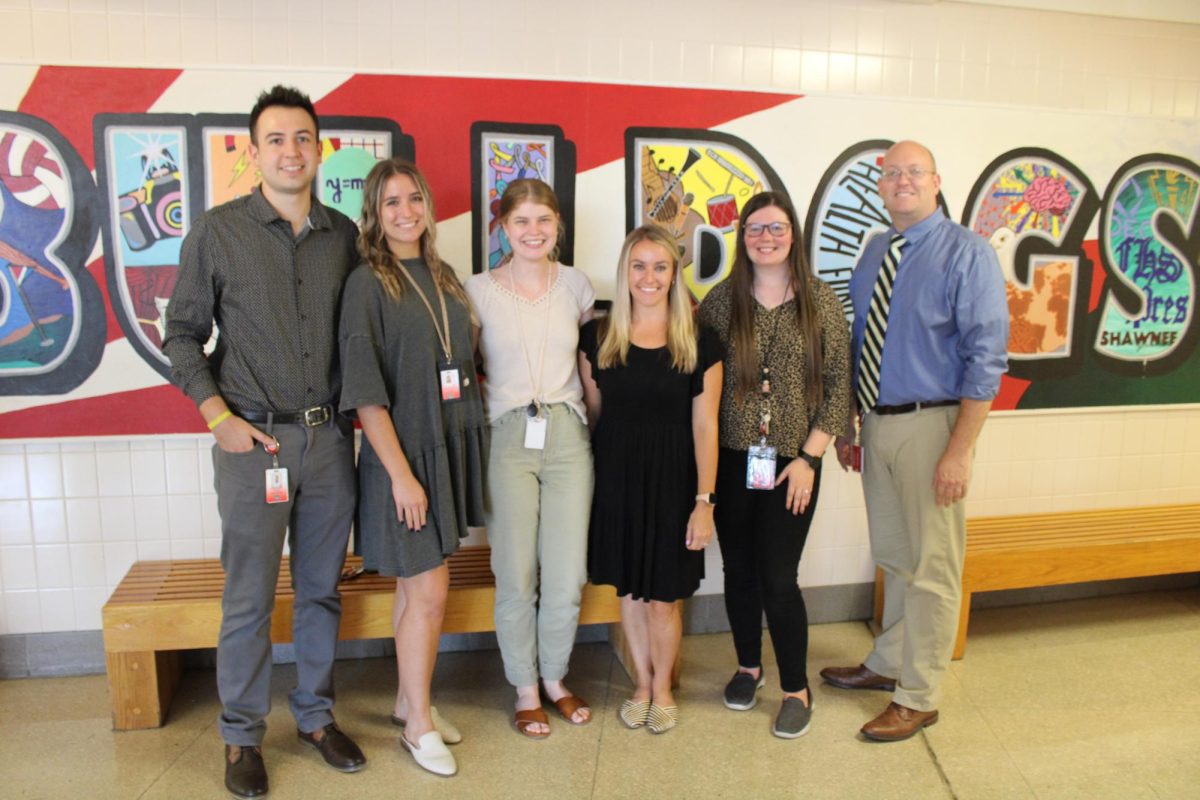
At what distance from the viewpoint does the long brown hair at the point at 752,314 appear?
106 inches

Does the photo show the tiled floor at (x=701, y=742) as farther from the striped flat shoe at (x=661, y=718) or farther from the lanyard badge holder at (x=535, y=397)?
the lanyard badge holder at (x=535, y=397)

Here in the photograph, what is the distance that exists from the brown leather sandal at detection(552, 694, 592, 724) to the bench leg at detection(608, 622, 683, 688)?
22 cm

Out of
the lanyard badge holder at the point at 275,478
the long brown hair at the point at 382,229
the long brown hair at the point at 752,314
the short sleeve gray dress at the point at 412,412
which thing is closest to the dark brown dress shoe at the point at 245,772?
the short sleeve gray dress at the point at 412,412

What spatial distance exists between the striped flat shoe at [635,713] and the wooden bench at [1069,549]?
133cm

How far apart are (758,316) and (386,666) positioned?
2.05 m

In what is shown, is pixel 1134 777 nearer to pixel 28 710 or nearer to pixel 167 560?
pixel 167 560

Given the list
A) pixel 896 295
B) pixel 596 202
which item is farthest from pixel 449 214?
pixel 896 295

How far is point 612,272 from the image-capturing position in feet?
11.1

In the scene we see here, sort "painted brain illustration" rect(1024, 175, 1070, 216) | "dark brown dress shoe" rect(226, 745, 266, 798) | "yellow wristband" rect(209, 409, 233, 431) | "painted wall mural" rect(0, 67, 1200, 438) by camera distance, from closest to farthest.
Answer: "yellow wristband" rect(209, 409, 233, 431) → "dark brown dress shoe" rect(226, 745, 266, 798) → "painted wall mural" rect(0, 67, 1200, 438) → "painted brain illustration" rect(1024, 175, 1070, 216)

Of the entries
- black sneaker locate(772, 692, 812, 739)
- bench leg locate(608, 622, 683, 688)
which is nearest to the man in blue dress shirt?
black sneaker locate(772, 692, 812, 739)

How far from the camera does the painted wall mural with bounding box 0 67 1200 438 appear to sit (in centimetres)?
303

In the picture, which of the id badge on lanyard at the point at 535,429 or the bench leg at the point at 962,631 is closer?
the id badge on lanyard at the point at 535,429

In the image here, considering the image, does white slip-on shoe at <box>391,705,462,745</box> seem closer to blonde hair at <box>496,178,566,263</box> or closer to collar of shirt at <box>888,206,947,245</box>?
blonde hair at <box>496,178,566,263</box>

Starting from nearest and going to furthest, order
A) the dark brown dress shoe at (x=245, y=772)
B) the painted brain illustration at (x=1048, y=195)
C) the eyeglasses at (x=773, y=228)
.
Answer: the dark brown dress shoe at (x=245, y=772)
the eyeglasses at (x=773, y=228)
the painted brain illustration at (x=1048, y=195)
